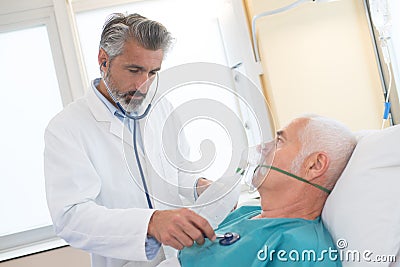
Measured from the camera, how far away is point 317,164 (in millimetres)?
1498

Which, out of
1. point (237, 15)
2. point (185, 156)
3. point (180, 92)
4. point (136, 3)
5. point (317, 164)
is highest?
point (136, 3)

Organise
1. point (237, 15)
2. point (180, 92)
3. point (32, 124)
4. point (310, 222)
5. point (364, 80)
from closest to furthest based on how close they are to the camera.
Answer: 1. point (180, 92)
2. point (310, 222)
3. point (364, 80)
4. point (237, 15)
5. point (32, 124)

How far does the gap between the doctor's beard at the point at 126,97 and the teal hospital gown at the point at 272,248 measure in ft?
1.26

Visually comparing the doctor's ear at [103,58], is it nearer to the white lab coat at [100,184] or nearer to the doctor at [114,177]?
the doctor at [114,177]

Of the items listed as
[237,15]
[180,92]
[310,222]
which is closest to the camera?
[180,92]

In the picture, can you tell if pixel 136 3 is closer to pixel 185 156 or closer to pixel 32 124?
pixel 32 124

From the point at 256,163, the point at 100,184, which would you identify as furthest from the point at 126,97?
the point at 256,163

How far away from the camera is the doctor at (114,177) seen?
1.31 meters

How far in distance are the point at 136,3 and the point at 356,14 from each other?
127 centimetres

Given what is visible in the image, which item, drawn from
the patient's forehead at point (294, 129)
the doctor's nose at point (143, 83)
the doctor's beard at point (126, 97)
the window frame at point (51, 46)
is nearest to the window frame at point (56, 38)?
the window frame at point (51, 46)

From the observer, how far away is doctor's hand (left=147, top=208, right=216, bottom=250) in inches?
47.7

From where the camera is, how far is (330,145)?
59.0 inches

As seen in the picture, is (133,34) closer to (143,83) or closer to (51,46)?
(143,83)

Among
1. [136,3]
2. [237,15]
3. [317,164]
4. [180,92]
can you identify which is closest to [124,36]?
[180,92]
